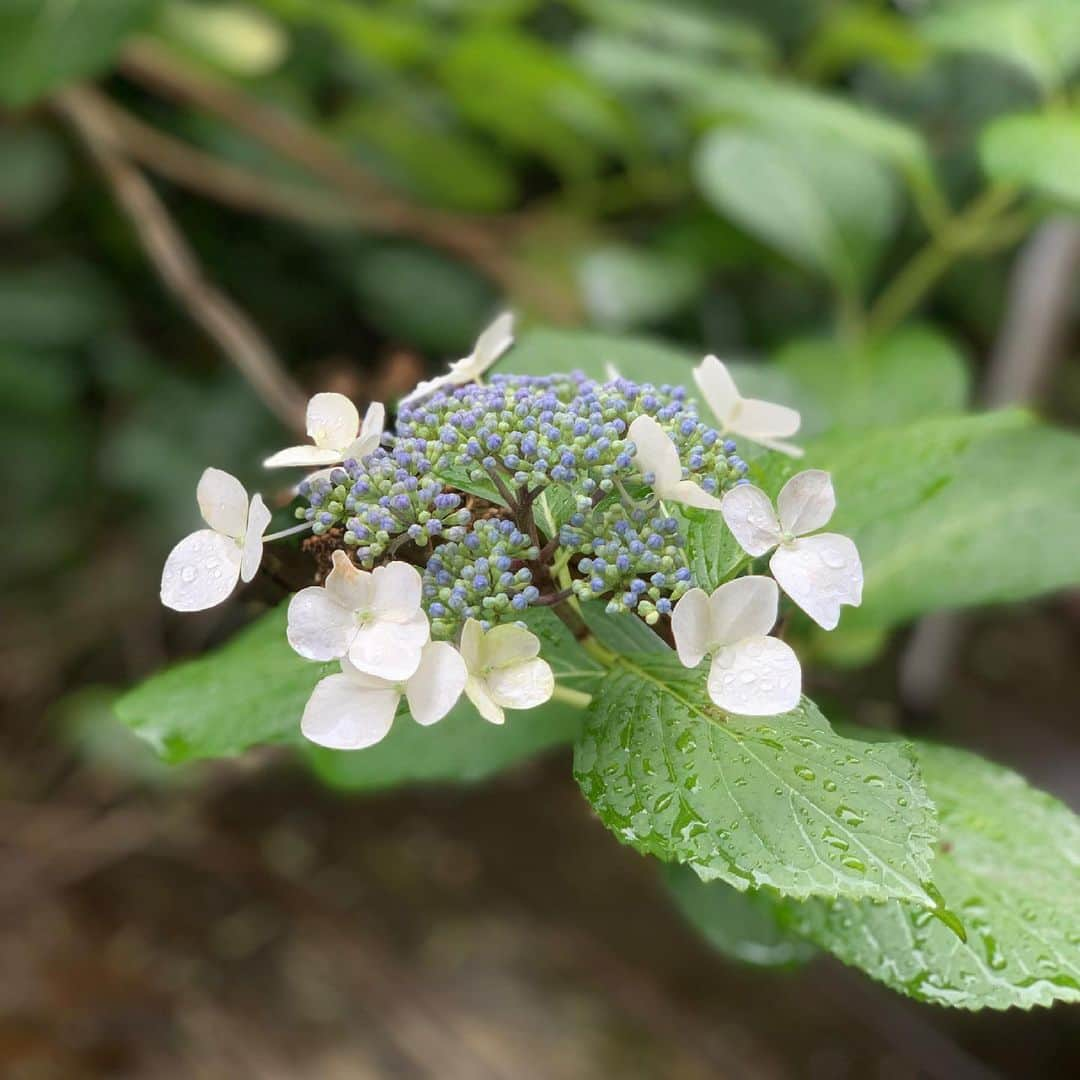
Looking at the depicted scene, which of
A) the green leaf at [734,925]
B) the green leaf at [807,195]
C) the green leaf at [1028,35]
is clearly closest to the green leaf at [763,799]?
the green leaf at [734,925]

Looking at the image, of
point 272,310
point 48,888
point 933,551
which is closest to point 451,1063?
point 48,888

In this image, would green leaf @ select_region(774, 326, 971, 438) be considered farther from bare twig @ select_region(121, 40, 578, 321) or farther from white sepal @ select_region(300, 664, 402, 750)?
white sepal @ select_region(300, 664, 402, 750)

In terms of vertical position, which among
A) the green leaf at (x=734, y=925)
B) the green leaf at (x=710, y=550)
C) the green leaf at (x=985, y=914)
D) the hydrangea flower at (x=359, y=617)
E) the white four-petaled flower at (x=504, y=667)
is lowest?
the green leaf at (x=734, y=925)

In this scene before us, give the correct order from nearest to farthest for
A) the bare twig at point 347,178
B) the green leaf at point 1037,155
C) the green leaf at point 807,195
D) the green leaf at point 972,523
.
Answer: the green leaf at point 972,523
the green leaf at point 1037,155
the green leaf at point 807,195
the bare twig at point 347,178

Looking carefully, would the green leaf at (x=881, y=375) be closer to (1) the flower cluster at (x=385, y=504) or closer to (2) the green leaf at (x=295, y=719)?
(2) the green leaf at (x=295, y=719)

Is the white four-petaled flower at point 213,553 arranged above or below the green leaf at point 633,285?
above

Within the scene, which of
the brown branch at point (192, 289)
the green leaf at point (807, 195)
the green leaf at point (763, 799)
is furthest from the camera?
the green leaf at point (807, 195)

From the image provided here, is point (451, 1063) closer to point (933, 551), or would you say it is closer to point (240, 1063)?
point (240, 1063)
